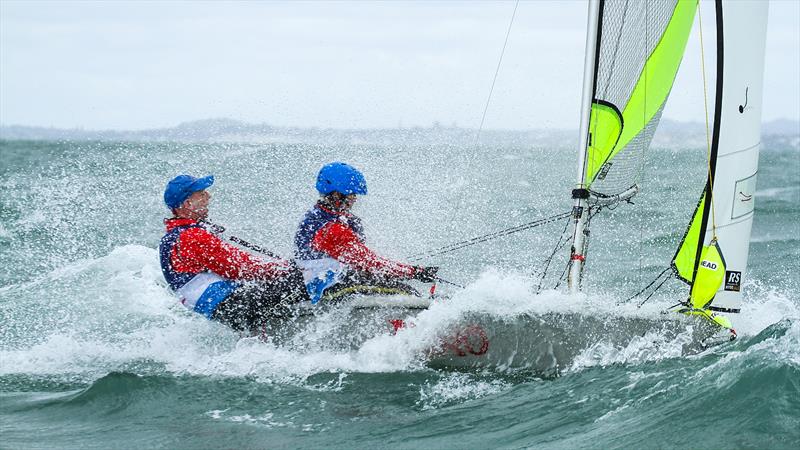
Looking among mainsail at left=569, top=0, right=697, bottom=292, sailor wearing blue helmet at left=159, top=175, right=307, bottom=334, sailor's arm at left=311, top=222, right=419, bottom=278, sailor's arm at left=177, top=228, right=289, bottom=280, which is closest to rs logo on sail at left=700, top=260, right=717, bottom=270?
mainsail at left=569, top=0, right=697, bottom=292

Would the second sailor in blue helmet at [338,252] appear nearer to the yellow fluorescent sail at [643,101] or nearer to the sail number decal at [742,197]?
the yellow fluorescent sail at [643,101]

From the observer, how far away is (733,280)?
5.62 meters

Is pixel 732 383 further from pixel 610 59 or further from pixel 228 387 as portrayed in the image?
pixel 228 387

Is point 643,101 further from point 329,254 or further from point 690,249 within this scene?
point 329,254

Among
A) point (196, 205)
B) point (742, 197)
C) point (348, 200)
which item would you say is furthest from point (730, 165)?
point (196, 205)

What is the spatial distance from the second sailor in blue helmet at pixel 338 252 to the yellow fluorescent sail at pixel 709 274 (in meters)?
1.62

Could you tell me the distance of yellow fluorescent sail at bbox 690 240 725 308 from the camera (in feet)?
18.3

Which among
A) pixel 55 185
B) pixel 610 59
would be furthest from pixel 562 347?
pixel 55 185

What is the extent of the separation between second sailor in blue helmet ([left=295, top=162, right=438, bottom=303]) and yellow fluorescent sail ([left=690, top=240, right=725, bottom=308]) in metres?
1.62

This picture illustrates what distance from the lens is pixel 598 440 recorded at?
4.43 metres

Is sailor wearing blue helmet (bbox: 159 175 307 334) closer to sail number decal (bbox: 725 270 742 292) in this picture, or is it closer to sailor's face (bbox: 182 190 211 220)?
sailor's face (bbox: 182 190 211 220)

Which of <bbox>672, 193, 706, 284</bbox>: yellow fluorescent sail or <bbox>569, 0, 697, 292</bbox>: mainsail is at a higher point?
<bbox>569, 0, 697, 292</bbox>: mainsail

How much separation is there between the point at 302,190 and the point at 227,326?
303 inches

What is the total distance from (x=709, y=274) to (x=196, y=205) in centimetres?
316
